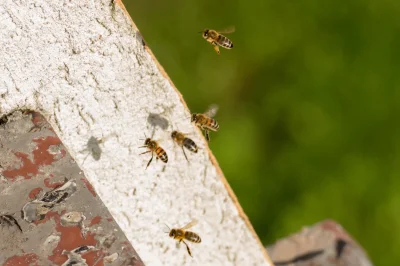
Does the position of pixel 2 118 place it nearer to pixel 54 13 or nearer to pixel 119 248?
pixel 54 13

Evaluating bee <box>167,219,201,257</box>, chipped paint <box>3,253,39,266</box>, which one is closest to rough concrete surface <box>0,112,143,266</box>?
chipped paint <box>3,253,39,266</box>

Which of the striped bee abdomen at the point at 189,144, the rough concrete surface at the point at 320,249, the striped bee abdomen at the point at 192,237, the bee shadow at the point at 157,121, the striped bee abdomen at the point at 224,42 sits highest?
the striped bee abdomen at the point at 224,42

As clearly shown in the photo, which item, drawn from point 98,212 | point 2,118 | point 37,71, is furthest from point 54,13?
point 98,212

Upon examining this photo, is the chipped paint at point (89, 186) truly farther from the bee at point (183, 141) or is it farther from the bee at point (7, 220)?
the bee at point (183, 141)

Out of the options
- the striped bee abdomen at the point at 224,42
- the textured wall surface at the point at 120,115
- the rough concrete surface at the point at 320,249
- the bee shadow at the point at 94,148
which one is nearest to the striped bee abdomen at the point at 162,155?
the textured wall surface at the point at 120,115

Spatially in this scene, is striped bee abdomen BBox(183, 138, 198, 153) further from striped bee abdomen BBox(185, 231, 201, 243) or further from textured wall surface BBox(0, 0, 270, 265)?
striped bee abdomen BBox(185, 231, 201, 243)
